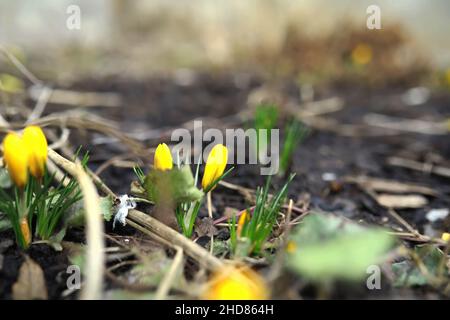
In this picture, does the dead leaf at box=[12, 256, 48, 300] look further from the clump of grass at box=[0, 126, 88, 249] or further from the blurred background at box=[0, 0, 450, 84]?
the blurred background at box=[0, 0, 450, 84]

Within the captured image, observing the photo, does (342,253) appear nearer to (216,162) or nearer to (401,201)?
(216,162)

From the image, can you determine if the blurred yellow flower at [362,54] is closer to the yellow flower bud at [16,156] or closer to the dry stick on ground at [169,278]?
the dry stick on ground at [169,278]

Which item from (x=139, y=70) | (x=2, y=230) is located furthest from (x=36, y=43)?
(x=2, y=230)

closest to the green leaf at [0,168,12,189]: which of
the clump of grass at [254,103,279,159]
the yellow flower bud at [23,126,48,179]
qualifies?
the yellow flower bud at [23,126,48,179]

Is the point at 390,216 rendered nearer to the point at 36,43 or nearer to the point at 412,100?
the point at 412,100

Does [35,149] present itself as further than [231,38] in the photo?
No

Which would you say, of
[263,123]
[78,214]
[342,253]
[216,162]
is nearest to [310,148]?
[263,123]
